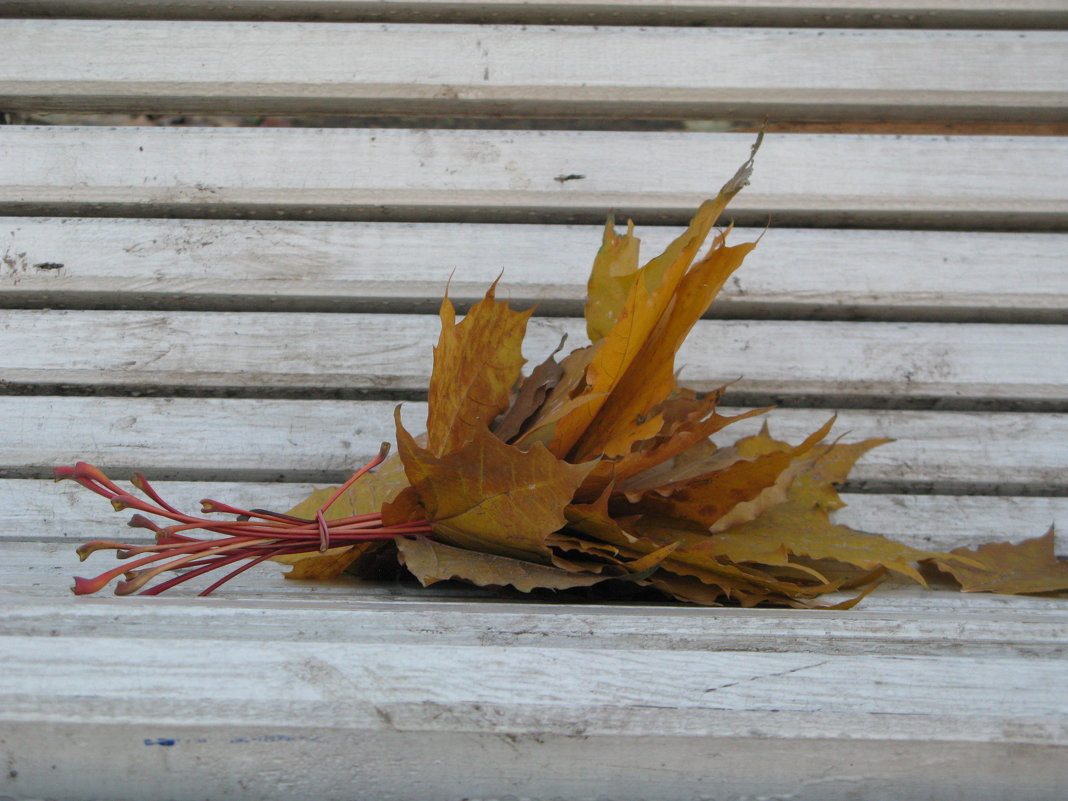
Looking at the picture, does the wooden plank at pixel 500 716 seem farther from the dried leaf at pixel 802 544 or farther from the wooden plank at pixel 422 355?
the wooden plank at pixel 422 355

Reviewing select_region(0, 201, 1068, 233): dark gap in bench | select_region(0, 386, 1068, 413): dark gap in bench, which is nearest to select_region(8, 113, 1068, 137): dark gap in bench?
select_region(0, 201, 1068, 233): dark gap in bench

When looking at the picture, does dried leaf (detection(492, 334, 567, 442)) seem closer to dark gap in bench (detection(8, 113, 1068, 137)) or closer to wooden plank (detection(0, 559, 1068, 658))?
wooden plank (detection(0, 559, 1068, 658))

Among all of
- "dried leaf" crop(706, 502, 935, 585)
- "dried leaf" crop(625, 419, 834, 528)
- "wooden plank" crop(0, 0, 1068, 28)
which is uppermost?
"wooden plank" crop(0, 0, 1068, 28)

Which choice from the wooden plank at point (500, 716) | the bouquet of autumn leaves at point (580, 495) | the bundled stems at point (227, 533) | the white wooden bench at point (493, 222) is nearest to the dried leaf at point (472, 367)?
the bouquet of autumn leaves at point (580, 495)

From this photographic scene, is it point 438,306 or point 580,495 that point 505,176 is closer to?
point 438,306

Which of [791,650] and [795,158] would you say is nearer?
[791,650]

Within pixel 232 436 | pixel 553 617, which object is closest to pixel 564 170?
pixel 232 436

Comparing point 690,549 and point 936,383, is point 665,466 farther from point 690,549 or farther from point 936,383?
point 936,383

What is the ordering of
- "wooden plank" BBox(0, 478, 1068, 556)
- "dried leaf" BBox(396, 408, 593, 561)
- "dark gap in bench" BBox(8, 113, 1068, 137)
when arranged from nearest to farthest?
"dried leaf" BBox(396, 408, 593, 561), "wooden plank" BBox(0, 478, 1068, 556), "dark gap in bench" BBox(8, 113, 1068, 137)
